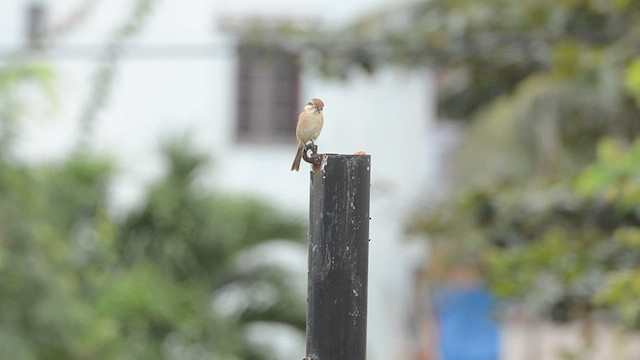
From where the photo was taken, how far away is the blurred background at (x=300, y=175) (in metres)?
8.08

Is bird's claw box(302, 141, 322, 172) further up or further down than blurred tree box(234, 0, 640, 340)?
further down

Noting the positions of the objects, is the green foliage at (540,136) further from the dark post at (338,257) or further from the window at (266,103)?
the window at (266,103)

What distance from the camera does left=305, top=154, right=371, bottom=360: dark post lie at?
130 inches

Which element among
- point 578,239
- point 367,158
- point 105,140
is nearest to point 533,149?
point 578,239

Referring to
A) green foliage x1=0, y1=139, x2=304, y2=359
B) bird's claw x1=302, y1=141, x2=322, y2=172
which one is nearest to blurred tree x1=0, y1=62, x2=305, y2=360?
green foliage x1=0, y1=139, x2=304, y2=359

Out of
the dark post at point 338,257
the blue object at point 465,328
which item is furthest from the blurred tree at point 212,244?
the dark post at point 338,257

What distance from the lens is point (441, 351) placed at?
18688mm

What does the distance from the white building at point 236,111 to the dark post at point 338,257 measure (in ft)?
44.3

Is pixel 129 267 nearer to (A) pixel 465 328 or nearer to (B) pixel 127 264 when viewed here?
(B) pixel 127 264

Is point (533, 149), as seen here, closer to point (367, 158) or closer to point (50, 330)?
point (50, 330)

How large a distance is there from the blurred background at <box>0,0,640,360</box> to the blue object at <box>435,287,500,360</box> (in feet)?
0.10

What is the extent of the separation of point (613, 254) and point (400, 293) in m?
11.3

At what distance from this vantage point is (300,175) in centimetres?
1856

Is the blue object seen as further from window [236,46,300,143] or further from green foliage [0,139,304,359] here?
green foliage [0,139,304,359]
